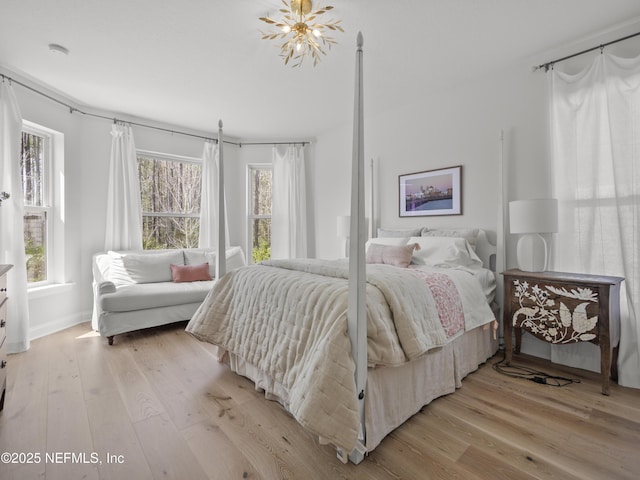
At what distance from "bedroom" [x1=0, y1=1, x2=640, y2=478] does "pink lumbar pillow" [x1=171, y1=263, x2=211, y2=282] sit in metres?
1.06

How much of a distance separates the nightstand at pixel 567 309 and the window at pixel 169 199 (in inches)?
159

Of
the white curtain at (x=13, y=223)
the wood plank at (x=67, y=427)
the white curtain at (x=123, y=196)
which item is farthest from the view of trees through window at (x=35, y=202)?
the wood plank at (x=67, y=427)

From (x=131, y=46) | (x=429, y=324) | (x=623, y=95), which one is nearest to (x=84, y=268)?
(x=131, y=46)

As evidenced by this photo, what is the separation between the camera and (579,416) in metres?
1.76

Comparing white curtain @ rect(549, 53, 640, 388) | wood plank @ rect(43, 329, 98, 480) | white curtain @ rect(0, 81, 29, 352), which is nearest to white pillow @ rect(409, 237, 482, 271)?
white curtain @ rect(549, 53, 640, 388)

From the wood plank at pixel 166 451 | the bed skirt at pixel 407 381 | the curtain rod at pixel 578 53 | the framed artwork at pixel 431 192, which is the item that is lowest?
the wood plank at pixel 166 451

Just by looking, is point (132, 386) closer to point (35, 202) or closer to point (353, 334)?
point (353, 334)

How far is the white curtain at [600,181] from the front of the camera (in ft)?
7.01

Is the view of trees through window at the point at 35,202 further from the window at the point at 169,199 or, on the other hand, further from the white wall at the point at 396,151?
the window at the point at 169,199

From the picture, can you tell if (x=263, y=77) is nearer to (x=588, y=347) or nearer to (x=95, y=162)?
(x=95, y=162)

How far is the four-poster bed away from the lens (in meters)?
1.37

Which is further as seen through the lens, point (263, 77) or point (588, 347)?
point (263, 77)

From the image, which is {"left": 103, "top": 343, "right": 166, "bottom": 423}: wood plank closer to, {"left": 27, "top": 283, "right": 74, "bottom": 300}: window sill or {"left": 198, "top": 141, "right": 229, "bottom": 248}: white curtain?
{"left": 27, "top": 283, "right": 74, "bottom": 300}: window sill

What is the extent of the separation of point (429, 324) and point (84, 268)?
3.89 meters
